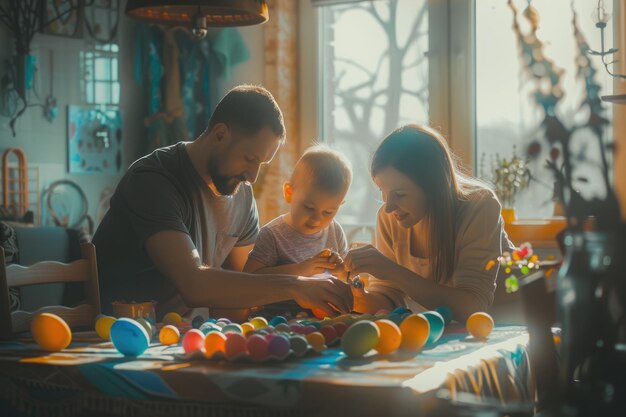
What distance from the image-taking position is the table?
52.7 inches

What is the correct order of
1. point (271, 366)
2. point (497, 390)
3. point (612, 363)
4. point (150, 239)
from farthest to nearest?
point (150, 239)
point (497, 390)
point (271, 366)
point (612, 363)

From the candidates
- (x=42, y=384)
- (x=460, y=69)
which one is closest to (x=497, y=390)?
(x=42, y=384)

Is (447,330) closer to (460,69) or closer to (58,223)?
(460,69)

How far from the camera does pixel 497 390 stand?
1625 millimetres

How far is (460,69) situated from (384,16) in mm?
547

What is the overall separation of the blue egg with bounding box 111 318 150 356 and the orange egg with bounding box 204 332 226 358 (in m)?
0.13

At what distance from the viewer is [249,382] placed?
1408 mm

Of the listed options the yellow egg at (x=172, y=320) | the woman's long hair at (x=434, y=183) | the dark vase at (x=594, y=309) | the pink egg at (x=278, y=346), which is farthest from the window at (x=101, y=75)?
the dark vase at (x=594, y=309)

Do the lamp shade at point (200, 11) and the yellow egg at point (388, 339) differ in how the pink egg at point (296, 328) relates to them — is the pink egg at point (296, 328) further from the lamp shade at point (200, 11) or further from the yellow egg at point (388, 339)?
the lamp shade at point (200, 11)

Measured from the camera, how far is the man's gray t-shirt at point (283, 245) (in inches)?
116

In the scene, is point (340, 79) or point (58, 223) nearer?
point (58, 223)

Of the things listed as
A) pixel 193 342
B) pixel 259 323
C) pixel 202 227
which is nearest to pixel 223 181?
pixel 202 227

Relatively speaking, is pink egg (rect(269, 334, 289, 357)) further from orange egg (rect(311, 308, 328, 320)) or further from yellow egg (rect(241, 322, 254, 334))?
orange egg (rect(311, 308, 328, 320))

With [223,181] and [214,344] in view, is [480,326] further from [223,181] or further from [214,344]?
[223,181]
